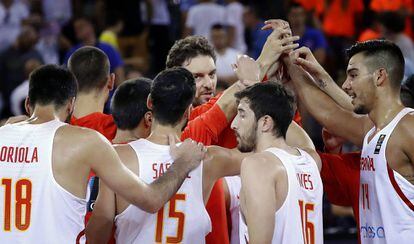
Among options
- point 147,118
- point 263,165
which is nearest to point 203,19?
point 147,118

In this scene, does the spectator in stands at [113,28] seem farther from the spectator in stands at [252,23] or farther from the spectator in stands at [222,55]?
the spectator in stands at [252,23]

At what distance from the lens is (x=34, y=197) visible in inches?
227

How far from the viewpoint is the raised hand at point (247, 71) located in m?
6.45

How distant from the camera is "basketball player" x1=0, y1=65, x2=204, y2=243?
18.9ft

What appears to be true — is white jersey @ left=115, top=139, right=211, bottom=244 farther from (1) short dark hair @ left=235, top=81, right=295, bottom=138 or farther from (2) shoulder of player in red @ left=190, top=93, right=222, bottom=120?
(2) shoulder of player in red @ left=190, top=93, right=222, bottom=120

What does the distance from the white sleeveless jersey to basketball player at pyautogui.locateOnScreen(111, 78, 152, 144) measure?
81cm

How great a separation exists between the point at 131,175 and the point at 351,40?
9244mm

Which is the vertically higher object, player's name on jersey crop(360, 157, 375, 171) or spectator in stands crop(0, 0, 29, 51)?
spectator in stands crop(0, 0, 29, 51)

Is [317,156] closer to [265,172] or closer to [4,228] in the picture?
[265,172]

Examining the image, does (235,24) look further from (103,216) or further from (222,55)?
(103,216)

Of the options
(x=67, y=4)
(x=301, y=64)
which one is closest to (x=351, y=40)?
(x=67, y=4)

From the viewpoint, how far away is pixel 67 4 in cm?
1485

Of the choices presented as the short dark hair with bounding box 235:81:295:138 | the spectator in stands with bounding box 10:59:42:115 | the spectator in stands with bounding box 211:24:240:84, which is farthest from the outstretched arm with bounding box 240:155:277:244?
the spectator in stands with bounding box 211:24:240:84

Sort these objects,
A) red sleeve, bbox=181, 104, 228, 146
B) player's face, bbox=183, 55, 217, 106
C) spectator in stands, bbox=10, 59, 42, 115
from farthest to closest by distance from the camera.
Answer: spectator in stands, bbox=10, 59, 42, 115 < player's face, bbox=183, 55, 217, 106 < red sleeve, bbox=181, 104, 228, 146
